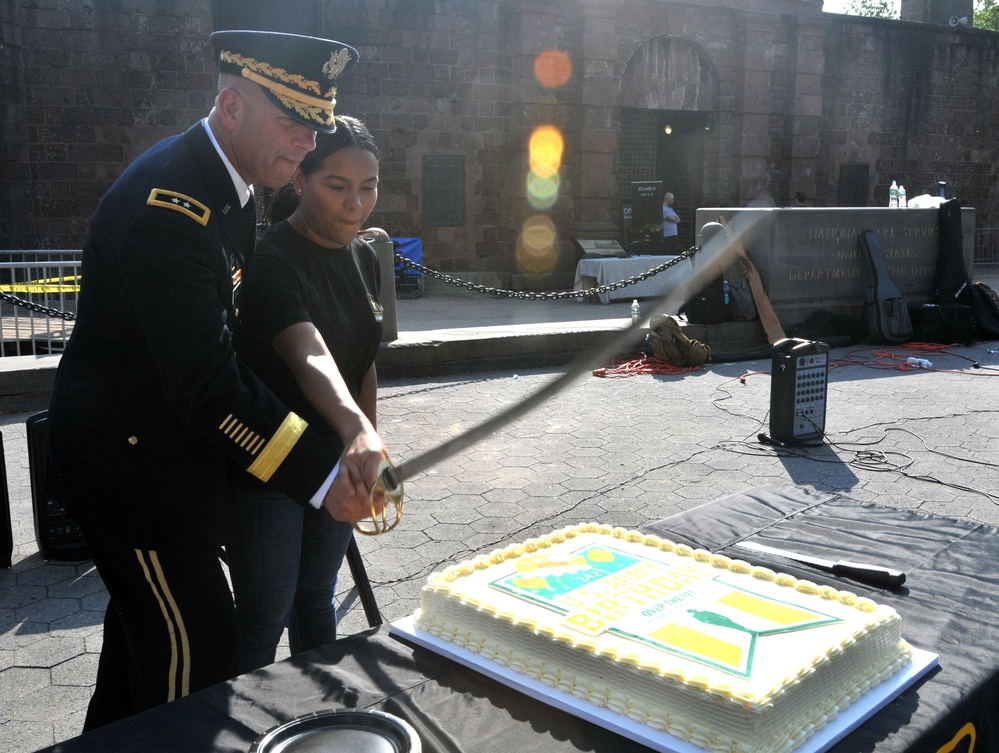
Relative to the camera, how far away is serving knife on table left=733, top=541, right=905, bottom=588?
2094mm

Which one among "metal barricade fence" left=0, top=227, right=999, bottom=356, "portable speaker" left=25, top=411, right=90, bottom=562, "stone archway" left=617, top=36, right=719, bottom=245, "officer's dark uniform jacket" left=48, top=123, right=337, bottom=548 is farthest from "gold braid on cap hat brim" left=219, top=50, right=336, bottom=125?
"stone archway" left=617, top=36, right=719, bottom=245

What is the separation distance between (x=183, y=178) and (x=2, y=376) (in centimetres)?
643

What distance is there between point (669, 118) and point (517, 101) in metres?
4.42

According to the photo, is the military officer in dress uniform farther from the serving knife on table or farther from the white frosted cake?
the serving knife on table

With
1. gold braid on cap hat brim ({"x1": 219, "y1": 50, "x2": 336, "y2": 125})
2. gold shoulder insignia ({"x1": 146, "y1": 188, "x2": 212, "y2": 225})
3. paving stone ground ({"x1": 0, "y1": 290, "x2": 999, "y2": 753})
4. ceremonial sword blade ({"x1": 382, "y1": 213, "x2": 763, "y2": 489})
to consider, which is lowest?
paving stone ground ({"x1": 0, "y1": 290, "x2": 999, "y2": 753})

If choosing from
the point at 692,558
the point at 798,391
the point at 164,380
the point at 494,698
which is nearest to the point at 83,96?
the point at 798,391

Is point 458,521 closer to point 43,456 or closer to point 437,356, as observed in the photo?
point 43,456

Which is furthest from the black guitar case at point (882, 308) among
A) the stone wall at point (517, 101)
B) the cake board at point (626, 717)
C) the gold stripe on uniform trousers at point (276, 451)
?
the gold stripe on uniform trousers at point (276, 451)

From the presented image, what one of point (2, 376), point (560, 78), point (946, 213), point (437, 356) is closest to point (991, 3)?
point (560, 78)

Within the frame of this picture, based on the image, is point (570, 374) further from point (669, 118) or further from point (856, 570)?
point (669, 118)

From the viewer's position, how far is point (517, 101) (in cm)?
1736

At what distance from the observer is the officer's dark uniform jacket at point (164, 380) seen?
1.78 metres

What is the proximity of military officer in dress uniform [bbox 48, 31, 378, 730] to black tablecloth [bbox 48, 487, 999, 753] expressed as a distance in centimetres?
33

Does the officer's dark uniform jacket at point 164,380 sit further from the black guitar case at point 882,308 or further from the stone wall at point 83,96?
the stone wall at point 83,96
